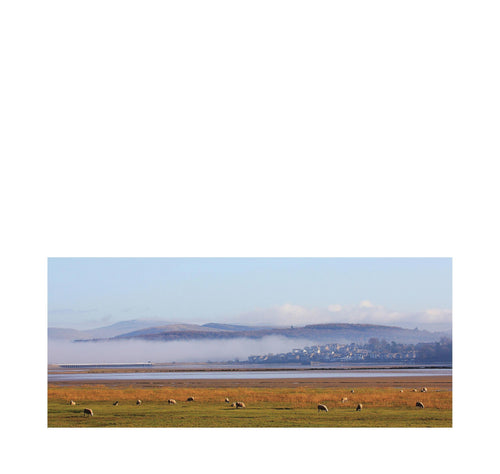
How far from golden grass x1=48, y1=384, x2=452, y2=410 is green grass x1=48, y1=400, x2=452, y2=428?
0.17 m

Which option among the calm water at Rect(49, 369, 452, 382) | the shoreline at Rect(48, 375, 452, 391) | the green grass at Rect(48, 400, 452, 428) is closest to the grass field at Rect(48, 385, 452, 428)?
the green grass at Rect(48, 400, 452, 428)

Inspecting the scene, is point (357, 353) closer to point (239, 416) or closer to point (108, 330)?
point (239, 416)

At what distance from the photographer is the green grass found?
22234 millimetres

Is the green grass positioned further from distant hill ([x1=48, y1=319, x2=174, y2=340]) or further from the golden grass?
distant hill ([x1=48, y1=319, x2=174, y2=340])

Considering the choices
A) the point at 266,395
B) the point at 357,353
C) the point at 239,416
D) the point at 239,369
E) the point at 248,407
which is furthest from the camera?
the point at 239,369

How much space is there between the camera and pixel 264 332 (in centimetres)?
2338

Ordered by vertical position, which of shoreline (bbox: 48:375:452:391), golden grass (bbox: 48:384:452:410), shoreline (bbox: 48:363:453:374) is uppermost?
shoreline (bbox: 48:363:453:374)

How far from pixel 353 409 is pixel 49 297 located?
8.14 metres

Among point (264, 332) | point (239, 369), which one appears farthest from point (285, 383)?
point (264, 332)

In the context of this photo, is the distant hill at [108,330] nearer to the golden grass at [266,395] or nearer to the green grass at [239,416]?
the golden grass at [266,395]

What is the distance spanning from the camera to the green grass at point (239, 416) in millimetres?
22234

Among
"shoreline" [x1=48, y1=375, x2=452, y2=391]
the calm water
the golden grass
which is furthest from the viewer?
the calm water

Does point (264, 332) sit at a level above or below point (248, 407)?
above

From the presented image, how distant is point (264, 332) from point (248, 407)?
194 cm
